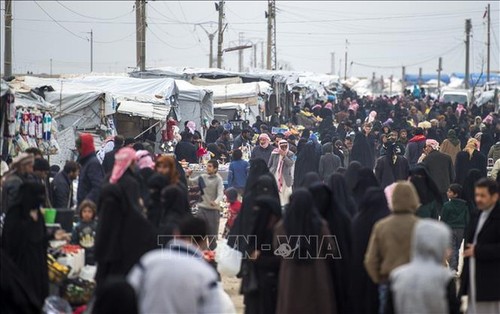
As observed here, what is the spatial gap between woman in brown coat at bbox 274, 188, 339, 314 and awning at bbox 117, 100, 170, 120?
45.3 feet

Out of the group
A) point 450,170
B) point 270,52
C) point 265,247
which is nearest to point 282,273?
point 265,247

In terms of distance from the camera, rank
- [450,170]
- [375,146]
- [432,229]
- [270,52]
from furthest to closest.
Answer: [270,52] < [375,146] < [450,170] < [432,229]

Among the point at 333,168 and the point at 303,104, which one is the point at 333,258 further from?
the point at 303,104

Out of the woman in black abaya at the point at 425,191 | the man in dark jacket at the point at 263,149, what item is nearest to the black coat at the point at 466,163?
the man in dark jacket at the point at 263,149

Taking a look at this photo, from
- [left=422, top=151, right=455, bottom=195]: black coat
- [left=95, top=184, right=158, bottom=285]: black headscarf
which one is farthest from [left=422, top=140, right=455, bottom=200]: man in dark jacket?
[left=95, top=184, right=158, bottom=285]: black headscarf

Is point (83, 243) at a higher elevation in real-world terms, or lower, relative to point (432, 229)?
lower

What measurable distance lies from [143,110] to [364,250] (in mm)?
14130

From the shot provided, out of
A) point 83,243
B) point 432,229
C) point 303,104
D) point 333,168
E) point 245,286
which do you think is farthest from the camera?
point 303,104

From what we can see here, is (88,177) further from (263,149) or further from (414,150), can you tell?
(414,150)

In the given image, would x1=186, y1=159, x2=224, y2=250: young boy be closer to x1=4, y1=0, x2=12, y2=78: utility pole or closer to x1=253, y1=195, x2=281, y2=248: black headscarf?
x1=253, y1=195, x2=281, y2=248: black headscarf

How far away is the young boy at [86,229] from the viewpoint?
10961 mm

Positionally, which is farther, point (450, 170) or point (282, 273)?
point (450, 170)

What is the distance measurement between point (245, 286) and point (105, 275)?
3.69 ft

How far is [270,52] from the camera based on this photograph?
59.8m
